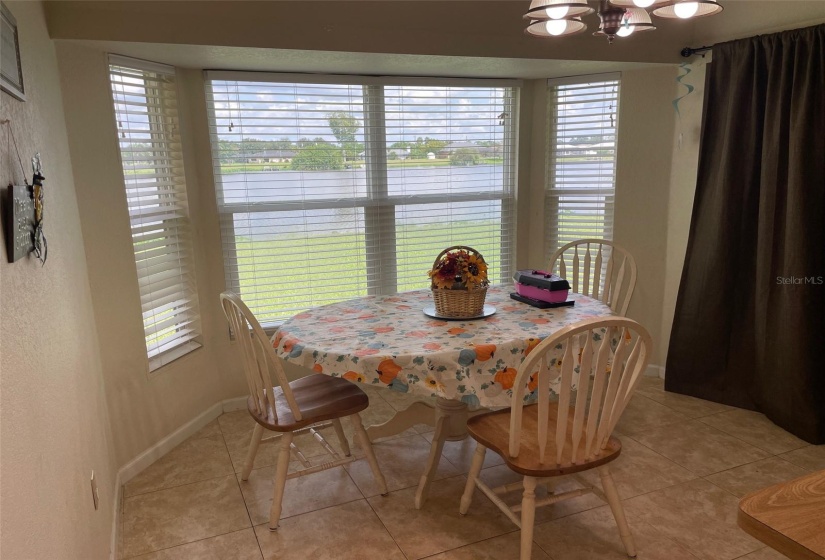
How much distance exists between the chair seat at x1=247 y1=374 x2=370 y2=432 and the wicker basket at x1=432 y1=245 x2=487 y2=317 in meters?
0.51

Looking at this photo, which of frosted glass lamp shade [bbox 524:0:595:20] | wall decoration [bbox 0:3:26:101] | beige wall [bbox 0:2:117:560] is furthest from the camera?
frosted glass lamp shade [bbox 524:0:595:20]

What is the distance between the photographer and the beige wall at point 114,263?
2.39m

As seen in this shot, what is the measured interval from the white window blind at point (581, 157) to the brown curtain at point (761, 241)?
57 centimetres

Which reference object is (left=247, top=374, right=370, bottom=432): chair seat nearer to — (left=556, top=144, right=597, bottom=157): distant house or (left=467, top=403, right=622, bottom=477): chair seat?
(left=467, top=403, right=622, bottom=477): chair seat

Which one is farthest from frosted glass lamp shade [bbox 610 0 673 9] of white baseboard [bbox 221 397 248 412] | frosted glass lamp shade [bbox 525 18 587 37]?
white baseboard [bbox 221 397 248 412]

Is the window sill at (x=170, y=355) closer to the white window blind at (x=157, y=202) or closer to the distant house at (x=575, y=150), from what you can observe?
the white window blind at (x=157, y=202)

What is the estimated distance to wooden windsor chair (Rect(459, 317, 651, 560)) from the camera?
1749 millimetres

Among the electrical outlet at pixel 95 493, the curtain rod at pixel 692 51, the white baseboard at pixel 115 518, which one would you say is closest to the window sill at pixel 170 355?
the white baseboard at pixel 115 518

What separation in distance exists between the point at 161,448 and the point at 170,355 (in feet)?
1.50

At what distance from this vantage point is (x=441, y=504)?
241cm

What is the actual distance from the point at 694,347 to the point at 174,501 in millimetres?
2865

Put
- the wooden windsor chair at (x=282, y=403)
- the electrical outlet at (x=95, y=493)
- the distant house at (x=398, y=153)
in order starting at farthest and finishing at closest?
the distant house at (x=398, y=153), the wooden windsor chair at (x=282, y=403), the electrical outlet at (x=95, y=493)

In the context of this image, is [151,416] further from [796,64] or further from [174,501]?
[796,64]

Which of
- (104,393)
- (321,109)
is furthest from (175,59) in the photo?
(104,393)
